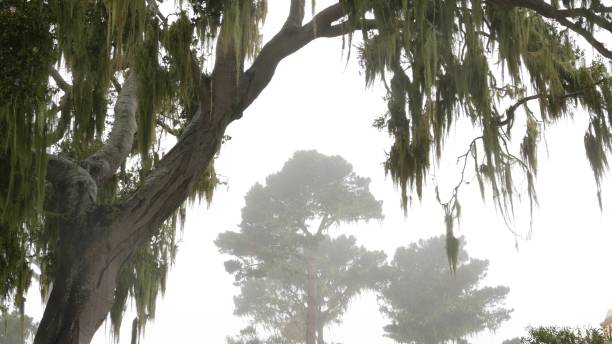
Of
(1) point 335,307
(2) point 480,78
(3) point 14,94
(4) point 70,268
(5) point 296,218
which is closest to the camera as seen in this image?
(3) point 14,94

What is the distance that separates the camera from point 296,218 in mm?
23750

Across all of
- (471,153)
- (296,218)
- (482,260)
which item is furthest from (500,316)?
(471,153)

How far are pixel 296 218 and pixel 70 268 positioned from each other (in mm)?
19921

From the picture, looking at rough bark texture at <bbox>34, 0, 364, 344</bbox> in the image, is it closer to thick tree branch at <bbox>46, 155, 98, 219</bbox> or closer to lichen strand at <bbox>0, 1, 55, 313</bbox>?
thick tree branch at <bbox>46, 155, 98, 219</bbox>

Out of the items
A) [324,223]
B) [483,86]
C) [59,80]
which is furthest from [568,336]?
[324,223]

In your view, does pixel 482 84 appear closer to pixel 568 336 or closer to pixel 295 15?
pixel 295 15

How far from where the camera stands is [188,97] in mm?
4410

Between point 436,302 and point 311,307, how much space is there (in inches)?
215

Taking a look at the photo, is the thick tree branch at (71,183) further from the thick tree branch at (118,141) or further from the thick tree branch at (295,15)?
the thick tree branch at (295,15)

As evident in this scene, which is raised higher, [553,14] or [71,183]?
[553,14]

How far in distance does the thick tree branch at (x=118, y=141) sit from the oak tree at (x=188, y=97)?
0.04ft

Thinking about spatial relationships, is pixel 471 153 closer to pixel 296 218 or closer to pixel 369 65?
pixel 369 65

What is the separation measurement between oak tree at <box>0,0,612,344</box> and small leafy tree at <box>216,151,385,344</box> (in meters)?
17.5

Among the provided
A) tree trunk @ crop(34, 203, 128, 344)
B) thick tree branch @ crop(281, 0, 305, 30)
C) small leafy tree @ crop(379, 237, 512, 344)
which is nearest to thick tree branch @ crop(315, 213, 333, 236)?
small leafy tree @ crop(379, 237, 512, 344)
